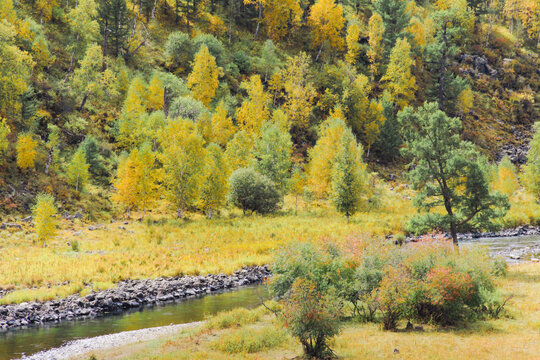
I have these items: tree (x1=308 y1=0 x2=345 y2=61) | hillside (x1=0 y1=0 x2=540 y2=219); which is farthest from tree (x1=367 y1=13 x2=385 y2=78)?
tree (x1=308 y1=0 x2=345 y2=61)

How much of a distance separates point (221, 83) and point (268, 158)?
82.5ft

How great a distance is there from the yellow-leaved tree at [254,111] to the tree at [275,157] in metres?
8.07

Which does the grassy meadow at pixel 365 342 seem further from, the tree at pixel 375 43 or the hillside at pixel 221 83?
the tree at pixel 375 43

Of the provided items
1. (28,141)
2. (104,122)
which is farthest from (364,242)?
(104,122)

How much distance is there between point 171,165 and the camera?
5022cm

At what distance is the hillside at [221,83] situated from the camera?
50.1 metres

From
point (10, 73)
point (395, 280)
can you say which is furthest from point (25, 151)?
point (395, 280)

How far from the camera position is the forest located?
21.2 metres

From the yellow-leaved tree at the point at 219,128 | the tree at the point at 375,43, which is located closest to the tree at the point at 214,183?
the yellow-leaved tree at the point at 219,128

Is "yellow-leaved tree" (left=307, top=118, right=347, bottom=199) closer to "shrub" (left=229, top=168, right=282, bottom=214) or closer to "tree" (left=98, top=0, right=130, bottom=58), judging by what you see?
"shrub" (left=229, top=168, right=282, bottom=214)

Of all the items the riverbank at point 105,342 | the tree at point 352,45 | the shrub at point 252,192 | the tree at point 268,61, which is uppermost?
the tree at point 352,45

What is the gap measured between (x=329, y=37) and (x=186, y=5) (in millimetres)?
33940

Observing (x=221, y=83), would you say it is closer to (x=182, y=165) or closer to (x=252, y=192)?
(x=252, y=192)

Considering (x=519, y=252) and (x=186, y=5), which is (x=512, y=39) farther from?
(x=519, y=252)
